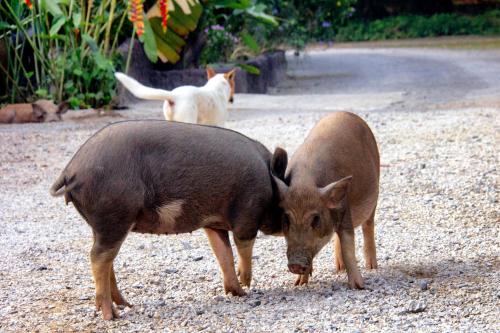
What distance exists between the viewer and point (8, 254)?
5641 mm

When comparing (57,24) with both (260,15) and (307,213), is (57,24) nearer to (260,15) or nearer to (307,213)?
(260,15)

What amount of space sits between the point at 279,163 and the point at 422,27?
97.7ft

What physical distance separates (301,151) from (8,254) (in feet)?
6.59

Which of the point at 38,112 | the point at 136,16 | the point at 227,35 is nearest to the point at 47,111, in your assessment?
the point at 38,112

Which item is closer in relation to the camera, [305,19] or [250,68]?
[250,68]

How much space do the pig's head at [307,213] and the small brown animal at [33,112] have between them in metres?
7.56

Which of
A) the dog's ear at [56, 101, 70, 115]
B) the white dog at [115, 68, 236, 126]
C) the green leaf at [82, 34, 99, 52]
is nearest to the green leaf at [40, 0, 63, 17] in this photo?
the green leaf at [82, 34, 99, 52]

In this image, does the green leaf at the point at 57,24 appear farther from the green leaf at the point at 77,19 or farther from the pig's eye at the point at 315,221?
the pig's eye at the point at 315,221

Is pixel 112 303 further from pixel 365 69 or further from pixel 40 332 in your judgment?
pixel 365 69

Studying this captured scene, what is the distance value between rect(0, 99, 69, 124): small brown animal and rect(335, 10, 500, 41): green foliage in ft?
73.2

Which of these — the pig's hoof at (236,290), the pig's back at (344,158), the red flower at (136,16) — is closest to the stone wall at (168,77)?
the red flower at (136,16)

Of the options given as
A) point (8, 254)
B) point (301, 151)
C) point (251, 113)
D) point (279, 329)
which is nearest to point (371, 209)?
point (301, 151)

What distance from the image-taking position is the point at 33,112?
38.0 feet

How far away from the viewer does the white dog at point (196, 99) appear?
313 inches
